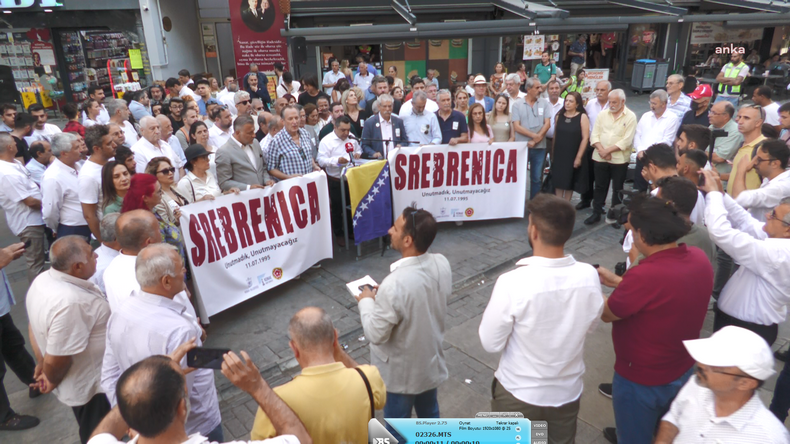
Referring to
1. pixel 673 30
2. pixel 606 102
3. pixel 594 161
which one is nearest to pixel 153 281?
pixel 594 161

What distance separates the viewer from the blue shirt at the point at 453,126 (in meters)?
7.34

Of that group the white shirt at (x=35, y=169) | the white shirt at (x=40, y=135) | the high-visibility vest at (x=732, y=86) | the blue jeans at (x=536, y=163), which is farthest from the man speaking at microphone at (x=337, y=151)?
the high-visibility vest at (x=732, y=86)

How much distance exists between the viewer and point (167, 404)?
1.79 m

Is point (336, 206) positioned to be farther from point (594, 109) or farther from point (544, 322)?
point (544, 322)

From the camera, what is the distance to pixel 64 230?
5.17 meters

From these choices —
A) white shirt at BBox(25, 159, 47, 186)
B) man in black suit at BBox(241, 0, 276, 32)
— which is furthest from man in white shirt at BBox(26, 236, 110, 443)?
man in black suit at BBox(241, 0, 276, 32)

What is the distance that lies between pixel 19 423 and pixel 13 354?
58 cm

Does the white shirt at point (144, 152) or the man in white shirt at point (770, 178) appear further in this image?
the white shirt at point (144, 152)

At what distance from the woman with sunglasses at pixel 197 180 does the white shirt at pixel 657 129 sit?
557 cm

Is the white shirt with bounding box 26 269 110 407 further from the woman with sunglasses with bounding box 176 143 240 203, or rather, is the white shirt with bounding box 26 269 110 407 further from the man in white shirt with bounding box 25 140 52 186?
the man in white shirt with bounding box 25 140 52 186

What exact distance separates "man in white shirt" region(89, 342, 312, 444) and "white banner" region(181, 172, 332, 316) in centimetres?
300

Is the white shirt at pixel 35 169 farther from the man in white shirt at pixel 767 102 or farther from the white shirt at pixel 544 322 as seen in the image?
the man in white shirt at pixel 767 102

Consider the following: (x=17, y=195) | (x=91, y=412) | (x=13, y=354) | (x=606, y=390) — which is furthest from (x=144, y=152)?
(x=606, y=390)

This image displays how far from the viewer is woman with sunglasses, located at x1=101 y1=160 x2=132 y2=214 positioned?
14.4 ft
